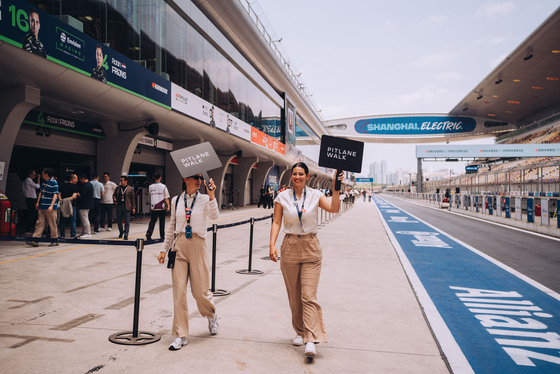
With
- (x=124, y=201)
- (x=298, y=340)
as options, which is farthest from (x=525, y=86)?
(x=298, y=340)

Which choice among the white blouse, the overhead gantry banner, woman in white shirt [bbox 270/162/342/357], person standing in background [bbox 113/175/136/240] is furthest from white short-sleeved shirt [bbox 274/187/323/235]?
the overhead gantry banner

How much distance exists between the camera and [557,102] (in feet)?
154

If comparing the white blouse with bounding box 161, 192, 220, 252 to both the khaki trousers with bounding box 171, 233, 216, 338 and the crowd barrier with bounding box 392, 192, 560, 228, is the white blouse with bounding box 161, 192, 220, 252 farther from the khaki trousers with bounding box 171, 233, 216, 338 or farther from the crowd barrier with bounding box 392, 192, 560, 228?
the crowd barrier with bounding box 392, 192, 560, 228

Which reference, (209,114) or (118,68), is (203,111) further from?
(118,68)

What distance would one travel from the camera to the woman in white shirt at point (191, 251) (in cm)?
379

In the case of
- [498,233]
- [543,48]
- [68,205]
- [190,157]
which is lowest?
[498,233]

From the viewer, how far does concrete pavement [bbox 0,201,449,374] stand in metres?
3.32

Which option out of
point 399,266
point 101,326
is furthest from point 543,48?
point 101,326

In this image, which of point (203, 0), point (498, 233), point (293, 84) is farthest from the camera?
point (293, 84)

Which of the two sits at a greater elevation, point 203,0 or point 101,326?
point 203,0

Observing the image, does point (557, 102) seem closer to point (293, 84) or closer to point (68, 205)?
point (293, 84)

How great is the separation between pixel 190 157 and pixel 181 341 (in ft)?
5.73

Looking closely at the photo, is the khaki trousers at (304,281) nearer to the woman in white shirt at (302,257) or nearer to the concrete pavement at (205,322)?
the woman in white shirt at (302,257)

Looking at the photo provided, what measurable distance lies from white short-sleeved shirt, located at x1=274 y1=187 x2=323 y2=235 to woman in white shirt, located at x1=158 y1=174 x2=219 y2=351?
2.39 ft
